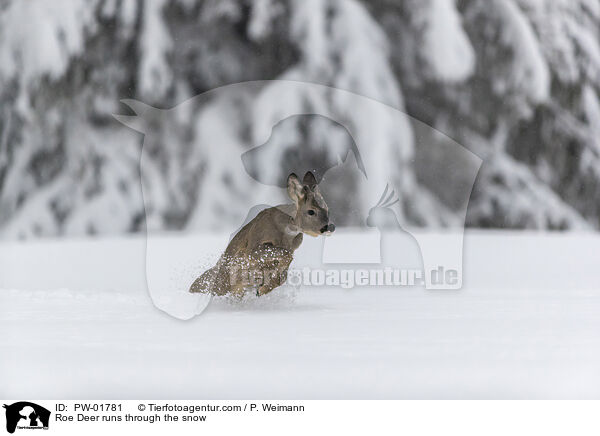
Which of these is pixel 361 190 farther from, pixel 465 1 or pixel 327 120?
pixel 465 1

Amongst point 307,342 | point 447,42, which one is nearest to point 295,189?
point 307,342

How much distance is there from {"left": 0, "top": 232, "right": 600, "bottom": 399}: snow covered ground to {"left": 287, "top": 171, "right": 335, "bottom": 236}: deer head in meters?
0.19

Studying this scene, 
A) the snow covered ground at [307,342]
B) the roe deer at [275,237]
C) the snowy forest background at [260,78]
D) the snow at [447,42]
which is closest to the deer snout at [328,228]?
the roe deer at [275,237]

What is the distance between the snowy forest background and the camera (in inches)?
129

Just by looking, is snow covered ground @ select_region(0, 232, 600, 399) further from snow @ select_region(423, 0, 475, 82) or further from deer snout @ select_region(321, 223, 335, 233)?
snow @ select_region(423, 0, 475, 82)

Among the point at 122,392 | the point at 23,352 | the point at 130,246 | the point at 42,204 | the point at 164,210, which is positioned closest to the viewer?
the point at 122,392

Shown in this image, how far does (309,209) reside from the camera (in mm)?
1495

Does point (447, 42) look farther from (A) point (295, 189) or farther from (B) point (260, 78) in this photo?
(A) point (295, 189)

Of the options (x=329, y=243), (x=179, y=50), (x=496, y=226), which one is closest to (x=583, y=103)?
(x=496, y=226)
